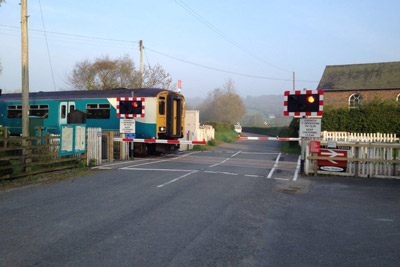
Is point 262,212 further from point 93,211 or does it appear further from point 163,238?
point 93,211

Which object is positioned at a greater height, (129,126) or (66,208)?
(129,126)

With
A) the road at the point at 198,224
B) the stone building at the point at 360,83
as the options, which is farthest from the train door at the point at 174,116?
the stone building at the point at 360,83

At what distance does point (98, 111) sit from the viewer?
64.3 feet

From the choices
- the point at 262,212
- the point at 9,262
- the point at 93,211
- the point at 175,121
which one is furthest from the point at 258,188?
the point at 175,121

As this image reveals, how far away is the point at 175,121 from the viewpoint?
19.7 metres

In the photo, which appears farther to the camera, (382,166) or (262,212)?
(382,166)

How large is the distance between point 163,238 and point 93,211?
216 cm

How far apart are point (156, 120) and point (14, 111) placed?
A: 956 centimetres

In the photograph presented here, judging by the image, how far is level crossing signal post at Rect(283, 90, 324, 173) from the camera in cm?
1231

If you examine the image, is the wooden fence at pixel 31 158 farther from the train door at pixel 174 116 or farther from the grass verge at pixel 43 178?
the train door at pixel 174 116

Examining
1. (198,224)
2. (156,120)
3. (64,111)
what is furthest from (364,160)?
(64,111)

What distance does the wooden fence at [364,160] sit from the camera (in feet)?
38.2

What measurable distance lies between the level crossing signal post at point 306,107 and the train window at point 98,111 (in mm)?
10385

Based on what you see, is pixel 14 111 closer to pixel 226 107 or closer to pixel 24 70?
pixel 24 70
